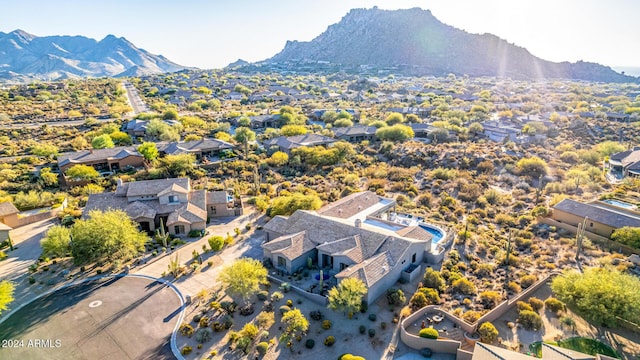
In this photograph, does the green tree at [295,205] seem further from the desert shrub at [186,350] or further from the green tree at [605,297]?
the green tree at [605,297]

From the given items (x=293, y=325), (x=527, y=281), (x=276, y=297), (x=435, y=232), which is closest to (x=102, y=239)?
(x=276, y=297)

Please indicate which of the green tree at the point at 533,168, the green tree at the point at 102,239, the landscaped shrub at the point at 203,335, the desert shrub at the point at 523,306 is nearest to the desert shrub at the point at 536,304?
the desert shrub at the point at 523,306

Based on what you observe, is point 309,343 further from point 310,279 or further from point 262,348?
point 310,279

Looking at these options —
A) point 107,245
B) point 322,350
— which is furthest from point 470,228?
point 107,245

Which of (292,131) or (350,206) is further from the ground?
(292,131)

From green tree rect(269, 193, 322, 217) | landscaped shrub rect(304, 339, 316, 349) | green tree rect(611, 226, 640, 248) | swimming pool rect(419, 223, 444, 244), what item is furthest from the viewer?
green tree rect(269, 193, 322, 217)

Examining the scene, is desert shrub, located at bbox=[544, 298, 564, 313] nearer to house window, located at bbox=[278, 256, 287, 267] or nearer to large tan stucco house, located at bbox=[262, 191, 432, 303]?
large tan stucco house, located at bbox=[262, 191, 432, 303]

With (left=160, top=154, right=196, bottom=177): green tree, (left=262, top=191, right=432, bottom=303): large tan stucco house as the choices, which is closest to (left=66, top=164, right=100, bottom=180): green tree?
(left=160, top=154, right=196, bottom=177): green tree
